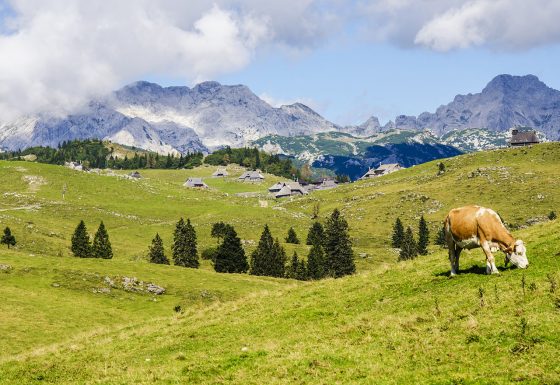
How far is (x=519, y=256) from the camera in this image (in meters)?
24.3

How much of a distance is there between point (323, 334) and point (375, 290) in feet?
23.5

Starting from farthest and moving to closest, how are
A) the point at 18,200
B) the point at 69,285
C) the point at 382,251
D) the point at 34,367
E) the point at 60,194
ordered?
the point at 60,194 → the point at 18,200 → the point at 382,251 → the point at 69,285 → the point at 34,367

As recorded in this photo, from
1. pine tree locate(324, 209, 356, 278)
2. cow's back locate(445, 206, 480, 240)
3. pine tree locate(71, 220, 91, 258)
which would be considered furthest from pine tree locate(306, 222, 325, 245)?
cow's back locate(445, 206, 480, 240)

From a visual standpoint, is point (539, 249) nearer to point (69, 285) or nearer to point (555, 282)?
point (555, 282)

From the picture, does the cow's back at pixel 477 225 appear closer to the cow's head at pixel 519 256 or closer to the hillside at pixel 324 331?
the cow's head at pixel 519 256

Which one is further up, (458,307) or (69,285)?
(458,307)

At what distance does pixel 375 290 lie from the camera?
2903 centimetres

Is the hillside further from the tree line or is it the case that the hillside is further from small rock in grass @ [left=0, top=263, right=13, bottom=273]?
the tree line

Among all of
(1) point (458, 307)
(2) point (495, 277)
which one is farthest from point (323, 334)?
(2) point (495, 277)

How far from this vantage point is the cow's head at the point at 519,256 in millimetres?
24172

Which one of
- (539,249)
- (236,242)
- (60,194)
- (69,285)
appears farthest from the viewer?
(60,194)

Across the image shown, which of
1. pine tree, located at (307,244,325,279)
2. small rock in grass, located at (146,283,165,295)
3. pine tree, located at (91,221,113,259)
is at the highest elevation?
pine tree, located at (91,221,113,259)

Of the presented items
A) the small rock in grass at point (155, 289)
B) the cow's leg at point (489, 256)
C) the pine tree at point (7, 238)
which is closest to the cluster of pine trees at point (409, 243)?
the small rock in grass at point (155, 289)

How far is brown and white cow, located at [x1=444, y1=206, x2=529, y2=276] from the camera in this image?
24375 mm
